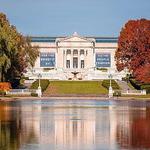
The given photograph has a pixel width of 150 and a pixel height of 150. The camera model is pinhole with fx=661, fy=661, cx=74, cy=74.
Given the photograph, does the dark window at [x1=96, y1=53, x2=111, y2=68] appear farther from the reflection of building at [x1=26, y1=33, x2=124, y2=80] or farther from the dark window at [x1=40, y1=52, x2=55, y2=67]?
the dark window at [x1=40, y1=52, x2=55, y2=67]

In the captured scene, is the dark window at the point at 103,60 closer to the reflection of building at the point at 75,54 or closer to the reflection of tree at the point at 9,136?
the reflection of building at the point at 75,54

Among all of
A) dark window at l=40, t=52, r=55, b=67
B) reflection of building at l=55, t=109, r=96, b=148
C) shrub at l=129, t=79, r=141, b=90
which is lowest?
reflection of building at l=55, t=109, r=96, b=148

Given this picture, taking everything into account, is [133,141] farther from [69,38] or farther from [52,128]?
[69,38]

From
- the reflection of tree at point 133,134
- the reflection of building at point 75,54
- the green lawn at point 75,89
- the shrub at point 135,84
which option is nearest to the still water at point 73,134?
the reflection of tree at point 133,134

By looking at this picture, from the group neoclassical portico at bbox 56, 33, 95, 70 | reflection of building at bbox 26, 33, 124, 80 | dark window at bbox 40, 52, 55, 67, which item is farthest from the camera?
neoclassical portico at bbox 56, 33, 95, 70

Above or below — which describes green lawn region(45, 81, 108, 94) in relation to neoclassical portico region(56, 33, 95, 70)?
below

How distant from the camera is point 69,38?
147 metres

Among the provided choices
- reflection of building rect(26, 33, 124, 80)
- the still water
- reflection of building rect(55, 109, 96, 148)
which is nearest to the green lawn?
reflection of building rect(55, 109, 96, 148)

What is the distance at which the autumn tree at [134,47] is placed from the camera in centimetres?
8062

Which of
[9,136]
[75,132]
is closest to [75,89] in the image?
[75,132]

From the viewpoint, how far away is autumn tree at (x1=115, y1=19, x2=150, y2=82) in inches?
3174

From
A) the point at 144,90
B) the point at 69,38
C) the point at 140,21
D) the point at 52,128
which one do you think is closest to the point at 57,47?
the point at 69,38

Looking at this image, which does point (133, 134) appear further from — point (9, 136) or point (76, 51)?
point (76, 51)

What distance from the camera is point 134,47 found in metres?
83.2
